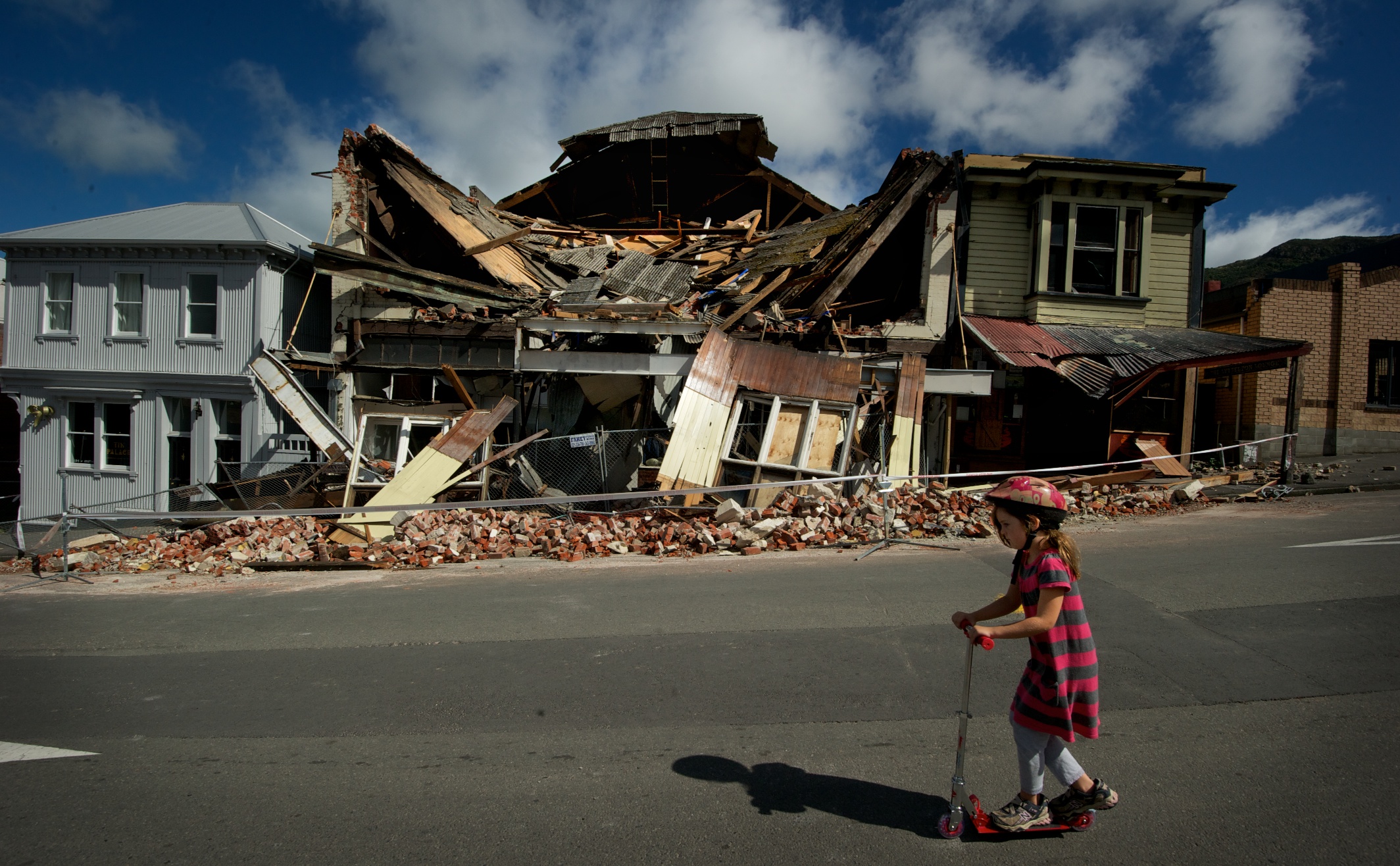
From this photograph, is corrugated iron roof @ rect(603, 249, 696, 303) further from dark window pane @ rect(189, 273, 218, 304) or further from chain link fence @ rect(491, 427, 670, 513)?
dark window pane @ rect(189, 273, 218, 304)

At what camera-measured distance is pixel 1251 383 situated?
52.9 feet

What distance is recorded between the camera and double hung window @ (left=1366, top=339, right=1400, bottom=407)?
16.1 meters

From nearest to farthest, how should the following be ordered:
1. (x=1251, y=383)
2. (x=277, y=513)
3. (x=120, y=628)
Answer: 1. (x=120, y=628)
2. (x=277, y=513)
3. (x=1251, y=383)

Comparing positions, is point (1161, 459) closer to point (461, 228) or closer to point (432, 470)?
point (432, 470)

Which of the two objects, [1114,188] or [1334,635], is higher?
[1114,188]

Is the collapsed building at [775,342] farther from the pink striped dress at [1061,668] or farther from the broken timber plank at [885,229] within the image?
the pink striped dress at [1061,668]

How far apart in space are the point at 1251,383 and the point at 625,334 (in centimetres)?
1397

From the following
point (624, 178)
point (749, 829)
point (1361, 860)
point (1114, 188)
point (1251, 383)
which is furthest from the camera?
point (624, 178)

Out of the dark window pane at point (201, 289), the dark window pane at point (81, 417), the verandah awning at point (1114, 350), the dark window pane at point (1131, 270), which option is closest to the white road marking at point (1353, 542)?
the verandah awning at point (1114, 350)

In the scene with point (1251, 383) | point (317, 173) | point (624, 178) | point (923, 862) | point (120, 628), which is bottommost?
point (120, 628)

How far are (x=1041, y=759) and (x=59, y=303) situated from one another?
2169 centimetres

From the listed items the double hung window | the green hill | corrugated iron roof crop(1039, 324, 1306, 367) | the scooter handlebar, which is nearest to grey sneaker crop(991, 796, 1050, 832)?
the scooter handlebar

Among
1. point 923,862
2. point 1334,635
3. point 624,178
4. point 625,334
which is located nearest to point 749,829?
point 923,862

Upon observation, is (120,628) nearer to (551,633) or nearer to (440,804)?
(551,633)
